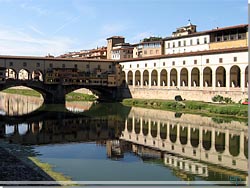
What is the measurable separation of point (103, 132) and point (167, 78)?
28.8 meters

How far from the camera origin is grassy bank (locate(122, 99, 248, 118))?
34944 millimetres

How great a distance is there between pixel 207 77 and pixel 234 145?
2733cm

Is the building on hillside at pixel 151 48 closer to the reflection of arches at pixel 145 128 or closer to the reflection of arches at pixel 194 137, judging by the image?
the reflection of arches at pixel 145 128

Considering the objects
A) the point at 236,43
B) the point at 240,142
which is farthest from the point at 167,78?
the point at 240,142

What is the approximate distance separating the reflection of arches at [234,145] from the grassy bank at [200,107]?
10.3 meters

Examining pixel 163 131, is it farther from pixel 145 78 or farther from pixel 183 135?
pixel 145 78

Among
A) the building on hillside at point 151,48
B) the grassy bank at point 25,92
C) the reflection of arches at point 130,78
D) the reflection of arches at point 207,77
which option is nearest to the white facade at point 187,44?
the building on hillside at point 151,48

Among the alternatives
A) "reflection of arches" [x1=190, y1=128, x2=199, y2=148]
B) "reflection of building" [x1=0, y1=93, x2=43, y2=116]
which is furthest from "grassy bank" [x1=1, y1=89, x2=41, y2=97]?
"reflection of arches" [x1=190, y1=128, x2=199, y2=148]

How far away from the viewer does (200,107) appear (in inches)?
1577

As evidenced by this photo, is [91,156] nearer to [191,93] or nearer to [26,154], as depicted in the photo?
[26,154]

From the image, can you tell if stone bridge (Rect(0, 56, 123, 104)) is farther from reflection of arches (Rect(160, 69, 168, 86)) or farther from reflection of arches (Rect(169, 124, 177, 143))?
reflection of arches (Rect(169, 124, 177, 143))

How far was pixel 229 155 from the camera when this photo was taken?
19.2 meters

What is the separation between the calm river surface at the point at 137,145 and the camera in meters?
15.5

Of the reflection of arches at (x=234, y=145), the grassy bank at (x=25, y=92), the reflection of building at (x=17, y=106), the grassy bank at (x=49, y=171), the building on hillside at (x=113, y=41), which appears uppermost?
the building on hillside at (x=113, y=41)
